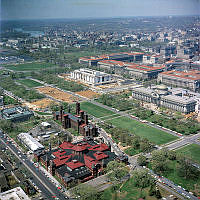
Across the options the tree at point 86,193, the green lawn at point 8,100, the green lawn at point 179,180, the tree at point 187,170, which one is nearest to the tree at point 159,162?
the green lawn at point 179,180

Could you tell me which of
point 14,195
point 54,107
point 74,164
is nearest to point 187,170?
point 74,164

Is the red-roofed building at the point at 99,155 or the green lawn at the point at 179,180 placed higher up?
the red-roofed building at the point at 99,155

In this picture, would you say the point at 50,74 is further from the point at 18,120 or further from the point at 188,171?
the point at 188,171

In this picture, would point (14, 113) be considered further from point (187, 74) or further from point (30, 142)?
point (187, 74)

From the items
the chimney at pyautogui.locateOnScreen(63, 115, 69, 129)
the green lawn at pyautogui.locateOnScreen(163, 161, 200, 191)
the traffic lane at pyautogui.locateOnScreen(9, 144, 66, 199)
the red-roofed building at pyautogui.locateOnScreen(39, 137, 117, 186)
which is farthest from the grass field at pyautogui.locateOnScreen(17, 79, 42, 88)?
the green lawn at pyautogui.locateOnScreen(163, 161, 200, 191)

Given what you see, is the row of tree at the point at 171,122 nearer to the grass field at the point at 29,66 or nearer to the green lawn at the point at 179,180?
the green lawn at the point at 179,180

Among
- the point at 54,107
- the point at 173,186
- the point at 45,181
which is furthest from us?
the point at 54,107
